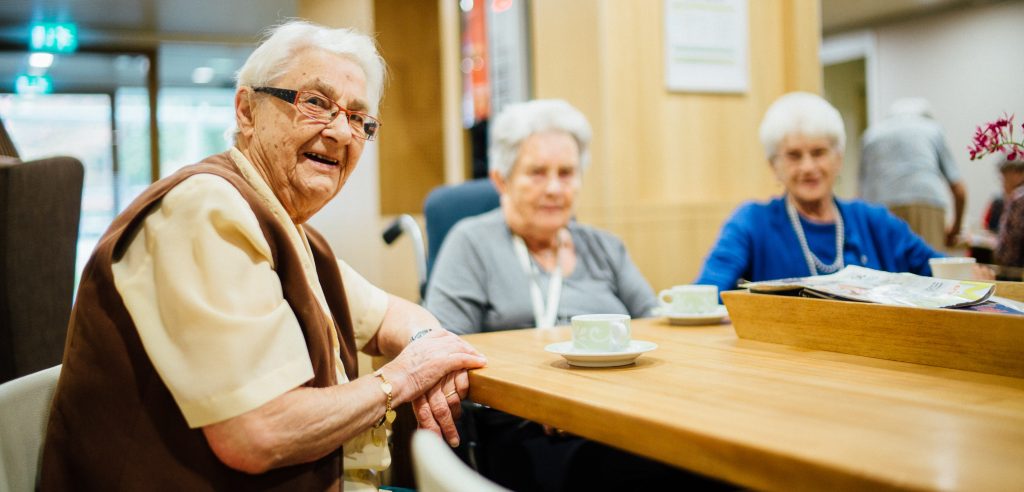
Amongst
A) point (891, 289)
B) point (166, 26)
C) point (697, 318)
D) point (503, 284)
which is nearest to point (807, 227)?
point (697, 318)

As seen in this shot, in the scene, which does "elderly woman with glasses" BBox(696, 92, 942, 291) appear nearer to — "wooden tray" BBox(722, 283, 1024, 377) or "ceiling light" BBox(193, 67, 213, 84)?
"wooden tray" BBox(722, 283, 1024, 377)

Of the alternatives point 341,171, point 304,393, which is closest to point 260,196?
point 341,171

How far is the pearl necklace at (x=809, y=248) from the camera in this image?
221 cm

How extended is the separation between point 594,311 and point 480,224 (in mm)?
387

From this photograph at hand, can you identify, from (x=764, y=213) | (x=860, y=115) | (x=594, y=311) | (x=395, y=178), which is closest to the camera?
(x=594, y=311)

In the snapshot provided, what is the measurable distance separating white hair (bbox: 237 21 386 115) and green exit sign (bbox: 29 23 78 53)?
7.67 meters

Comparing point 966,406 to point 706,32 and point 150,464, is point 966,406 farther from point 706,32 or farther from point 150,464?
point 706,32

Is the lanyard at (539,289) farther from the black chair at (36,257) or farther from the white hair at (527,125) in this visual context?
the black chair at (36,257)

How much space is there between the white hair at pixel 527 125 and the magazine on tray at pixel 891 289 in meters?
0.90

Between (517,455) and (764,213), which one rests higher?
(764,213)

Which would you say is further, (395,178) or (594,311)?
(395,178)

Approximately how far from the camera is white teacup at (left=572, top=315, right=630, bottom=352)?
1.22 metres

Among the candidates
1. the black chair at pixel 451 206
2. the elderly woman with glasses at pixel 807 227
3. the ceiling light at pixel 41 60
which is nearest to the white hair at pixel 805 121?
the elderly woman with glasses at pixel 807 227

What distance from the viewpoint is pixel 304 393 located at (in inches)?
41.2
